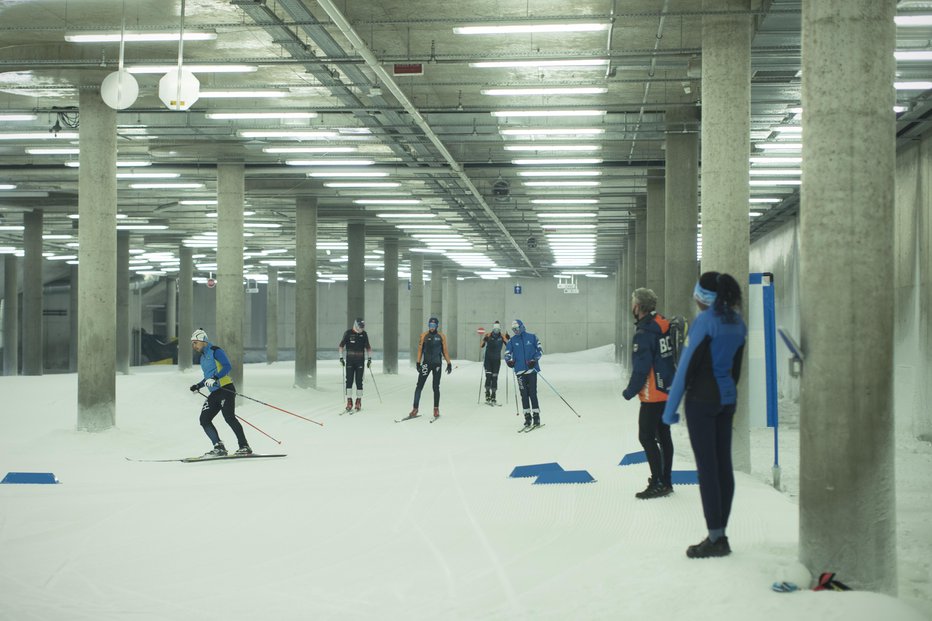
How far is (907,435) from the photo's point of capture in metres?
18.7

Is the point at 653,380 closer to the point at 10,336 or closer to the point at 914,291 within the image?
the point at 914,291

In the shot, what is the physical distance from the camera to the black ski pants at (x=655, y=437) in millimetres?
7930

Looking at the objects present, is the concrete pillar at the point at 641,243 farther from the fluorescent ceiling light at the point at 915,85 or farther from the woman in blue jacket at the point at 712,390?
the woman in blue jacket at the point at 712,390

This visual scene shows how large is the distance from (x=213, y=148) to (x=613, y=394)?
13307mm

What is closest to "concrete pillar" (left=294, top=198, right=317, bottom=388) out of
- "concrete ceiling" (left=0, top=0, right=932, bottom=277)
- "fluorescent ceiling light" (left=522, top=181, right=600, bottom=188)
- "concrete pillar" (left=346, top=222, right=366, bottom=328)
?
"concrete ceiling" (left=0, top=0, right=932, bottom=277)

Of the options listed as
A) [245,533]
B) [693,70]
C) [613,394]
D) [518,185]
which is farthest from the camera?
[518,185]

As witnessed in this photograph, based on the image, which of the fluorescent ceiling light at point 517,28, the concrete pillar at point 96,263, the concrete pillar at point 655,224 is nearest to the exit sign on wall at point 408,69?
the fluorescent ceiling light at point 517,28

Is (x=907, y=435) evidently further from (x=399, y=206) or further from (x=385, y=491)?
(x=399, y=206)

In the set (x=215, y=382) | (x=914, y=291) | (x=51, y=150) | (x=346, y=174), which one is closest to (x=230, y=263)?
(x=346, y=174)

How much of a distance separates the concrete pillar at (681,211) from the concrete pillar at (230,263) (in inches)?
424

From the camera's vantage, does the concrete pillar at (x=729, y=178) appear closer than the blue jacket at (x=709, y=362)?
No

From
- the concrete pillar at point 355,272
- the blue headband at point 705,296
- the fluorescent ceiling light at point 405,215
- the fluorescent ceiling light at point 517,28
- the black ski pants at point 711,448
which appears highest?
the fluorescent ceiling light at point 517,28

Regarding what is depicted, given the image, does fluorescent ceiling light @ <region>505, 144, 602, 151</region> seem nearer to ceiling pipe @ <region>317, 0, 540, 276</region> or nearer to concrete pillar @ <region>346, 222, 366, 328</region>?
ceiling pipe @ <region>317, 0, 540, 276</region>

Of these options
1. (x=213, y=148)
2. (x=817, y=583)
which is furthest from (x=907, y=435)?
(x=213, y=148)
